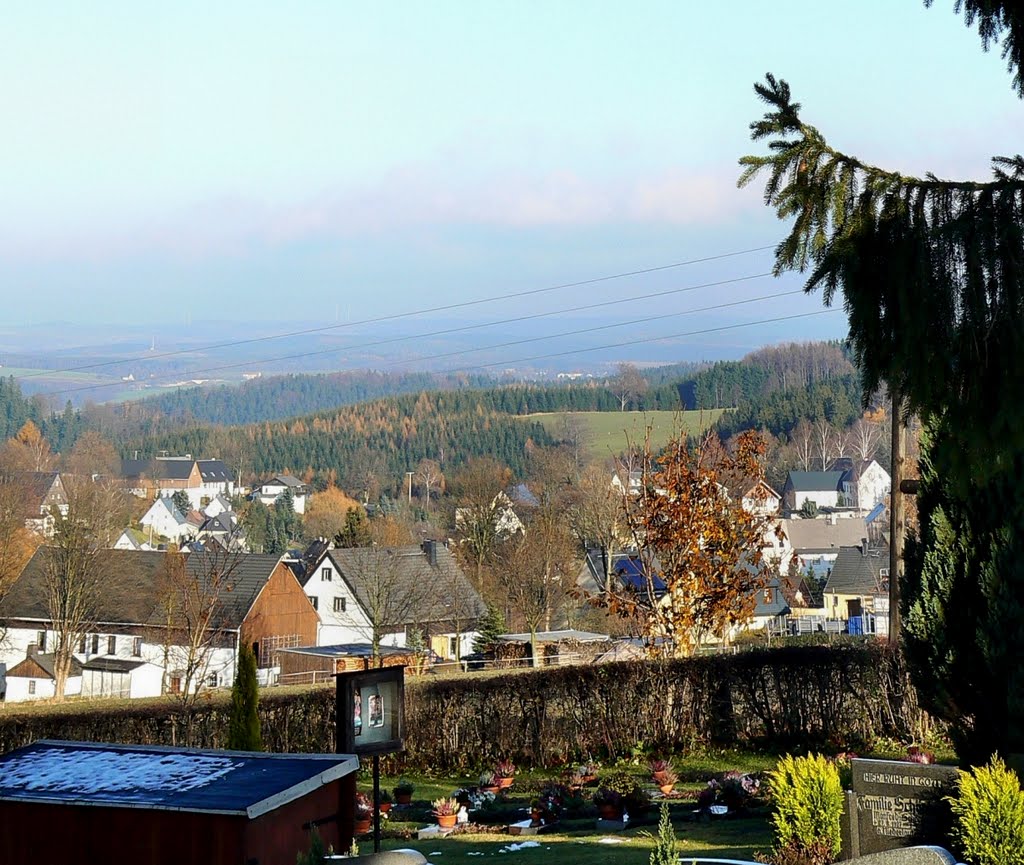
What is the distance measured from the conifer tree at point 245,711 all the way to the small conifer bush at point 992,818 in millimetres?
9731

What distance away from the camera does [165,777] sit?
10133 millimetres

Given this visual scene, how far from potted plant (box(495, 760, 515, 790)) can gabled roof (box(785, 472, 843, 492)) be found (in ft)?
339

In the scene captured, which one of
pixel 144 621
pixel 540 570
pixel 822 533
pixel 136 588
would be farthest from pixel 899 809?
pixel 822 533

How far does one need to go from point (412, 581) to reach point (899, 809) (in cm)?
3909

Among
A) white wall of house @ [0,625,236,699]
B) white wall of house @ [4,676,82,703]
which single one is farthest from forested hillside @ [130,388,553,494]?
white wall of house @ [4,676,82,703]

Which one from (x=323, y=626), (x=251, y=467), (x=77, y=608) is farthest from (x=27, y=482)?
(x=251, y=467)

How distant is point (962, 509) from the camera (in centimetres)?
1335

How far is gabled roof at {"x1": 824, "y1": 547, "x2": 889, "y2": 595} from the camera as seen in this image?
208 feet

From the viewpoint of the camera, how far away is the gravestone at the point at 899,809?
10.3 meters

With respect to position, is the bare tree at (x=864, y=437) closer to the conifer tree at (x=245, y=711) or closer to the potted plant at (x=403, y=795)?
the potted plant at (x=403, y=795)

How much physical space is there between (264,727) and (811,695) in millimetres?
9656

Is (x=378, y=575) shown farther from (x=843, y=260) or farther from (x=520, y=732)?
(x=843, y=260)

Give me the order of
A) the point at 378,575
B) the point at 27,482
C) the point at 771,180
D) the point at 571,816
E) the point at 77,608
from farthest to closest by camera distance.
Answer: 1. the point at 27,482
2. the point at 378,575
3. the point at 77,608
4. the point at 571,816
5. the point at 771,180

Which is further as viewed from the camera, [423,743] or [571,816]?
[423,743]
